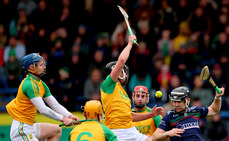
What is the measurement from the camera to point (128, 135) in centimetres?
871

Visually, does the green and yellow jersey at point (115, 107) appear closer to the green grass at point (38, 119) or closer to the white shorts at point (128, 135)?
the white shorts at point (128, 135)

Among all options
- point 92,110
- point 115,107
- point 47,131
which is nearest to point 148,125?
point 115,107

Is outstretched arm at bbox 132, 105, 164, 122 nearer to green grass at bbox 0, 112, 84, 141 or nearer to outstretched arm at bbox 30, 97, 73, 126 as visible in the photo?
outstretched arm at bbox 30, 97, 73, 126

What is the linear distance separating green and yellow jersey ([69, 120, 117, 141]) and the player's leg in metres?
1.37

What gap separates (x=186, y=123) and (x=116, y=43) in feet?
23.8

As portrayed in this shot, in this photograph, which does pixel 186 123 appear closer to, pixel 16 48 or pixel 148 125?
pixel 148 125

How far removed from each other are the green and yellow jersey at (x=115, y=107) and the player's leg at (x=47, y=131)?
902 mm

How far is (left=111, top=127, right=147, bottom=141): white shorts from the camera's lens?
8633 mm

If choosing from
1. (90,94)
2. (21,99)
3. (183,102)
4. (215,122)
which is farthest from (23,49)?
(183,102)

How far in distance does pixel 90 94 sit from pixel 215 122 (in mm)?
3350

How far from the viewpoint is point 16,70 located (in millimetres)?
15805

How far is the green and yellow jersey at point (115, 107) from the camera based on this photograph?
8.59 m

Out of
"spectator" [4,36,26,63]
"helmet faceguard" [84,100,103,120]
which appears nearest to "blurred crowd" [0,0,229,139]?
"spectator" [4,36,26,63]

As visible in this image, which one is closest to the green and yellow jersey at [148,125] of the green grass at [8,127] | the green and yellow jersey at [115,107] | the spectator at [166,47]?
the green and yellow jersey at [115,107]
